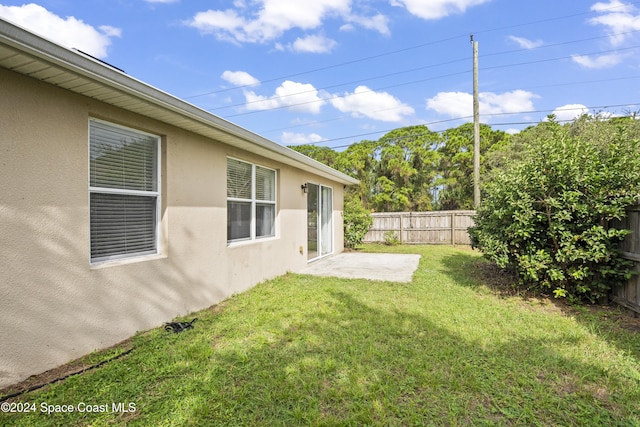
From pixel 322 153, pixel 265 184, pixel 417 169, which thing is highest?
pixel 322 153

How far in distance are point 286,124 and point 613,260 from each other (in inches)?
793

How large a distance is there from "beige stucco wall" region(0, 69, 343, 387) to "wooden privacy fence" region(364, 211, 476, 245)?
37.2ft

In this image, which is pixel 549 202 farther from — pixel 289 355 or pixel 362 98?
pixel 362 98

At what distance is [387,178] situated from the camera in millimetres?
18875

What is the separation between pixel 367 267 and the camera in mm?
8055

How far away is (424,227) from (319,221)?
6717 mm

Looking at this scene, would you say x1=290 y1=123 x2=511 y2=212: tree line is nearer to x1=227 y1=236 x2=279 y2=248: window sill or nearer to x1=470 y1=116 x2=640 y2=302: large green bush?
x1=227 y1=236 x2=279 y2=248: window sill

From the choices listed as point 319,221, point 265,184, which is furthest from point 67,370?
point 319,221

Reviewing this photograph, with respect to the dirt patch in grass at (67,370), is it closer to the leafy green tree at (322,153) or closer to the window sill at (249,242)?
the window sill at (249,242)

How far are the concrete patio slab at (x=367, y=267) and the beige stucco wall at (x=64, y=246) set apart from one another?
11.9 feet

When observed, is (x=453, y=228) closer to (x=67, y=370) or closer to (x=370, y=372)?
(x=370, y=372)

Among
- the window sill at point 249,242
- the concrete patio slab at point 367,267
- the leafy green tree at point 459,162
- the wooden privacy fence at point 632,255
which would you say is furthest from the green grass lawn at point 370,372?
the leafy green tree at point 459,162

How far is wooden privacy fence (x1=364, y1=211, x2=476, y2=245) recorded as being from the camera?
13.8 m

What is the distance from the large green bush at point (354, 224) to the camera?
12.1m
